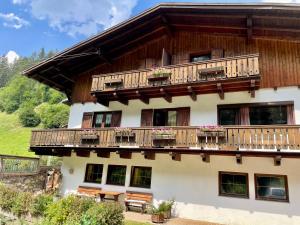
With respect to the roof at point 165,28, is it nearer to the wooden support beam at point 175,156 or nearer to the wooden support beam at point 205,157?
the wooden support beam at point 205,157

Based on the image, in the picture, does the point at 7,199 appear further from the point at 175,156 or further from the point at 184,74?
the point at 184,74

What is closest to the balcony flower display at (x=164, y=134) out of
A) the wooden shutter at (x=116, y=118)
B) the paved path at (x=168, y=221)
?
the paved path at (x=168, y=221)

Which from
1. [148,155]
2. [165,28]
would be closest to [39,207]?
[148,155]

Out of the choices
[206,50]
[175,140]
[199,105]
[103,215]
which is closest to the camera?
[103,215]

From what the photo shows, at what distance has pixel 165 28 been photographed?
16.9 m

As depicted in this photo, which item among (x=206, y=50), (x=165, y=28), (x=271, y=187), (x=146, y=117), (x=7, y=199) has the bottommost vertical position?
(x=7, y=199)

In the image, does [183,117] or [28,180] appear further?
[28,180]

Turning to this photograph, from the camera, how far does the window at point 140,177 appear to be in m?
15.4

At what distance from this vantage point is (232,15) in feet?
47.3

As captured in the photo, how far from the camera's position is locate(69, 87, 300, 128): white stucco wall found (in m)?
13.3

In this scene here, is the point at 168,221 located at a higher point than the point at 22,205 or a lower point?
lower

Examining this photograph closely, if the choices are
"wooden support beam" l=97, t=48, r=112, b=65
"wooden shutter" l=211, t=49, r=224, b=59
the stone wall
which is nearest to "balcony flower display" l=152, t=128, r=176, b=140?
"wooden shutter" l=211, t=49, r=224, b=59

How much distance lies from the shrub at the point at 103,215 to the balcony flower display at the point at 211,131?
18.4 ft

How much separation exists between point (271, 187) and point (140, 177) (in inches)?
269
